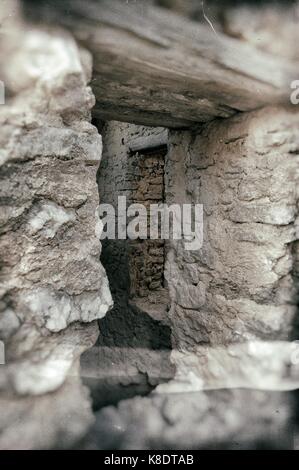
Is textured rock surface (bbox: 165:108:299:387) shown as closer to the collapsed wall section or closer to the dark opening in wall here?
the collapsed wall section

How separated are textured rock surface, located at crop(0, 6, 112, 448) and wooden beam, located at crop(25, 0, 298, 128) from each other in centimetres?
8

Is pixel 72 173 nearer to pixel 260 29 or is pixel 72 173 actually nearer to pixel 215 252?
pixel 260 29

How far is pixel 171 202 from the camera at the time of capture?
234 cm

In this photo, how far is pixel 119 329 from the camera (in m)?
3.43

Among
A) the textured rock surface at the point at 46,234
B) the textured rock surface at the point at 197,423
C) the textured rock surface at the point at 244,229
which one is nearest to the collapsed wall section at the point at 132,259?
the textured rock surface at the point at 244,229

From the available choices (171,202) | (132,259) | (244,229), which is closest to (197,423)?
(244,229)

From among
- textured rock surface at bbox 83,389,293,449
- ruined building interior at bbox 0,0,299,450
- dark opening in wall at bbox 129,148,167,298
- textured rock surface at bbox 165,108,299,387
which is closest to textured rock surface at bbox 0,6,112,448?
ruined building interior at bbox 0,0,299,450

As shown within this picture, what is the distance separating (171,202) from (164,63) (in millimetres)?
1165

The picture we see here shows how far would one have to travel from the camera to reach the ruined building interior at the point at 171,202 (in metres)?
1.06

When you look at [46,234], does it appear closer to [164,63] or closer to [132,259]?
[164,63]

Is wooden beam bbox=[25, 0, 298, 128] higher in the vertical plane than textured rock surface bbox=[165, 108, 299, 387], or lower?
higher

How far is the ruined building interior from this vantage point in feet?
3.47

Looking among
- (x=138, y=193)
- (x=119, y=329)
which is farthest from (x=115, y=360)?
(x=138, y=193)

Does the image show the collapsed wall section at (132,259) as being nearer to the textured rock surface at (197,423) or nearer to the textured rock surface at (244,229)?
the textured rock surface at (244,229)
